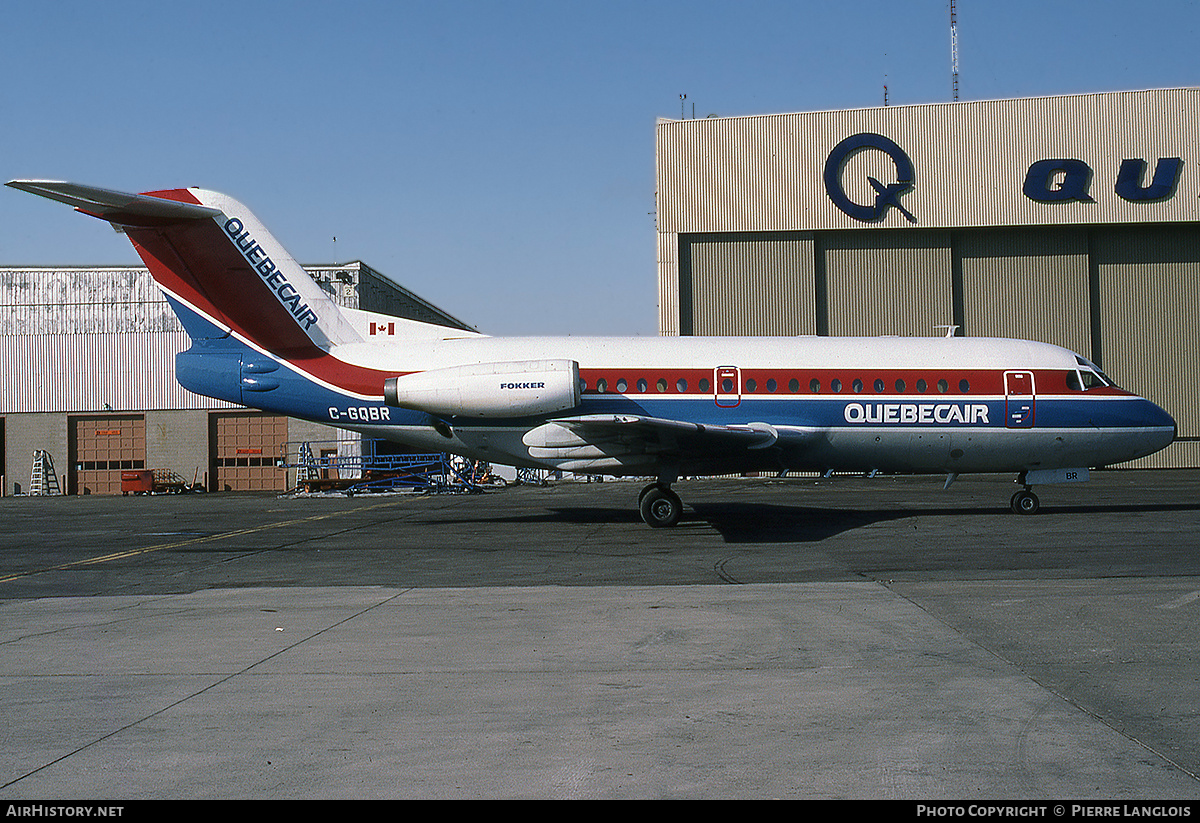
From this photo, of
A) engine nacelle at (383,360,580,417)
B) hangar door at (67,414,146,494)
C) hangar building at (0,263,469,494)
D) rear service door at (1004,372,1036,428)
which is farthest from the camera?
hangar door at (67,414,146,494)

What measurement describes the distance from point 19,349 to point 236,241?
25.6 metres

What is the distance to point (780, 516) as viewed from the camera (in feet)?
62.8

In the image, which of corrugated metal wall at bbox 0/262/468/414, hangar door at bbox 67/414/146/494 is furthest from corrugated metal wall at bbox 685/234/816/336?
hangar door at bbox 67/414/146/494

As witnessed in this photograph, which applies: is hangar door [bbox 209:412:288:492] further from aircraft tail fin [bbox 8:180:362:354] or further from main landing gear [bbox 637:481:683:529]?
main landing gear [bbox 637:481:683:529]

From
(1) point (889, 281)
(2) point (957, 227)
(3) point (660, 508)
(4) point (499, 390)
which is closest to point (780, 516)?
(3) point (660, 508)

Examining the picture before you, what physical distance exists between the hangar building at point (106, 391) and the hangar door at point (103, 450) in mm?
40

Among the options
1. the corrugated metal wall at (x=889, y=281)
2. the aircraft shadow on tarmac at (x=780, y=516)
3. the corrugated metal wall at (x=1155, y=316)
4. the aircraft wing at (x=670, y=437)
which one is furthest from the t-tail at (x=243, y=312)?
the corrugated metal wall at (x=1155, y=316)

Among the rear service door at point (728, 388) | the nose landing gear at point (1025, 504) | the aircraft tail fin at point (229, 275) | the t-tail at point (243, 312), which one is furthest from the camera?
the nose landing gear at point (1025, 504)

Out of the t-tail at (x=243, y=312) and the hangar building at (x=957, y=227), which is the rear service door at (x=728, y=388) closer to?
the t-tail at (x=243, y=312)

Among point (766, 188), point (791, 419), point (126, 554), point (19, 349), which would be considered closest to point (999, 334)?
point (766, 188)

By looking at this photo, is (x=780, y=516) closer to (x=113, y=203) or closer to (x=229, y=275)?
(x=229, y=275)

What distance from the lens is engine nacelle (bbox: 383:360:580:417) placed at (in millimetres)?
16578

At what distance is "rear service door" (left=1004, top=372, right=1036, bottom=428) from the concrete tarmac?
388cm

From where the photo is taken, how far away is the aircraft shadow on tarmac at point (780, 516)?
16156mm
